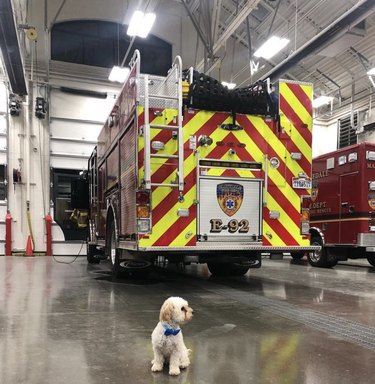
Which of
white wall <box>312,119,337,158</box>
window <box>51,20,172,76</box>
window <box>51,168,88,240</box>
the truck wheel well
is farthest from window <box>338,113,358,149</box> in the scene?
window <box>51,168,88,240</box>

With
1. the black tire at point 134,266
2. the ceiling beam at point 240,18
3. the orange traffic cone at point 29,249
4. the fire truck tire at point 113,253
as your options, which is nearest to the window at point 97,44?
the ceiling beam at point 240,18

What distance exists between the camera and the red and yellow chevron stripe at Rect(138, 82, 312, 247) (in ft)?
18.9

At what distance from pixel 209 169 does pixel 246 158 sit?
1.96ft

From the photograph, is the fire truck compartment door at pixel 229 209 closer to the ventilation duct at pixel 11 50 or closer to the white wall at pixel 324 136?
the ventilation duct at pixel 11 50

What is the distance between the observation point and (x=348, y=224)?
9914 millimetres

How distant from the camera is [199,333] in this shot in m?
3.68

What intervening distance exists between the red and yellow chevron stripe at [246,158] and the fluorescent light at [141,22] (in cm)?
408

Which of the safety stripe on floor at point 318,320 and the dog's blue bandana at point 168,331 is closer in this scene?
the dog's blue bandana at point 168,331

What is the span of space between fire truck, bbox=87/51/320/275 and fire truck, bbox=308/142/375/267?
3.80 m

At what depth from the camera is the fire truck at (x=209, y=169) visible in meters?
5.66

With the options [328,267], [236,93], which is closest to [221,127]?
[236,93]

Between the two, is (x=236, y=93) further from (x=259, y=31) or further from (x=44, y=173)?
(x=44, y=173)

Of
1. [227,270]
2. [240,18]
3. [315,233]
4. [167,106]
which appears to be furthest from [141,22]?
[315,233]

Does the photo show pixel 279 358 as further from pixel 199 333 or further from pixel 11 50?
pixel 11 50
